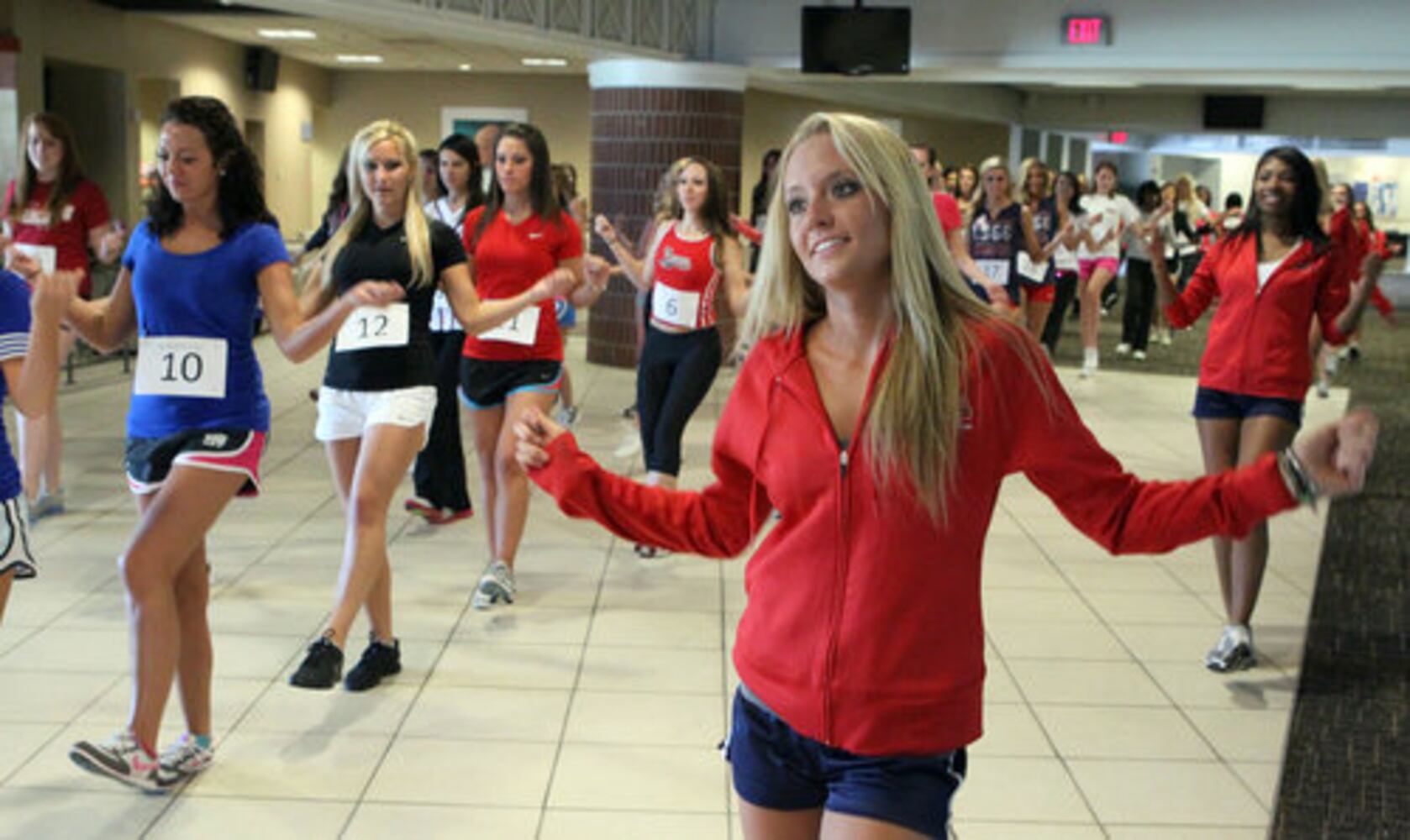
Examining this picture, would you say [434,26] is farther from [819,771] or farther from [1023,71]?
[819,771]

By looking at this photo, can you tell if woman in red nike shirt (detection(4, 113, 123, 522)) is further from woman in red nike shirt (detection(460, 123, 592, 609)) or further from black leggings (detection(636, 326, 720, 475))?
black leggings (detection(636, 326, 720, 475))

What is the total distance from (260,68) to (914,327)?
51.1 feet

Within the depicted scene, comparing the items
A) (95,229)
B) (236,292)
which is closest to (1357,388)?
(95,229)

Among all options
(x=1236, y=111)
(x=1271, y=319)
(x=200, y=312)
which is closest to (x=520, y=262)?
(x=200, y=312)

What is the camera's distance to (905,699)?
5.93 feet

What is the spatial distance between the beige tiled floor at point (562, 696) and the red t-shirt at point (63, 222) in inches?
43.9

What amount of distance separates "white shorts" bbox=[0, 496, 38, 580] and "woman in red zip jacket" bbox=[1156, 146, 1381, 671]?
3.39 m

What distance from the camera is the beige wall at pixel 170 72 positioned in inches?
443

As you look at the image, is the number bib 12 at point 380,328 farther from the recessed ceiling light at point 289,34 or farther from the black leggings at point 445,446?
the recessed ceiling light at point 289,34

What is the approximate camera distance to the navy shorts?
199 inches

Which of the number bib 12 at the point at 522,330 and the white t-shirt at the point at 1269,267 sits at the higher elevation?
the white t-shirt at the point at 1269,267

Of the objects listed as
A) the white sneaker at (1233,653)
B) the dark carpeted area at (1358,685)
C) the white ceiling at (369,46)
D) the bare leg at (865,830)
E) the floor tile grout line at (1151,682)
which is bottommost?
the dark carpeted area at (1358,685)

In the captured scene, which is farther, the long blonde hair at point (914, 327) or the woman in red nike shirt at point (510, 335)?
the woman in red nike shirt at point (510, 335)

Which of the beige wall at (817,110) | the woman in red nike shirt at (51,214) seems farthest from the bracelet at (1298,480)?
the beige wall at (817,110)
